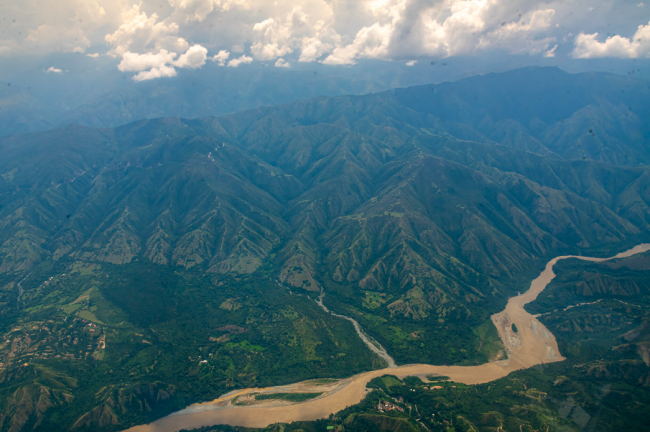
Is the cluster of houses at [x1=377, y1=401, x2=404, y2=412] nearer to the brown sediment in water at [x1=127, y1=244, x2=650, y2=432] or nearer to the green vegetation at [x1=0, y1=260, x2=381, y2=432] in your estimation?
the brown sediment in water at [x1=127, y1=244, x2=650, y2=432]

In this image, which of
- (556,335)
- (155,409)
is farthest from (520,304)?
(155,409)

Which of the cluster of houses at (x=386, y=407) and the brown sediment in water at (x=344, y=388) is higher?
the cluster of houses at (x=386, y=407)

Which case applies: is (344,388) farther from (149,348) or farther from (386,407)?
(149,348)

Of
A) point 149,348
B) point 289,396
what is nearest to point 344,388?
point 289,396

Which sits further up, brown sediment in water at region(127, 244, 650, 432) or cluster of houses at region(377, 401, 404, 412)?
cluster of houses at region(377, 401, 404, 412)

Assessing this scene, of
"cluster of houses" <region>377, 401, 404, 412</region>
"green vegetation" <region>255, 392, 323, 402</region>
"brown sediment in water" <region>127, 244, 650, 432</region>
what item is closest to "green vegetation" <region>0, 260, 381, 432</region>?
"brown sediment in water" <region>127, 244, 650, 432</region>

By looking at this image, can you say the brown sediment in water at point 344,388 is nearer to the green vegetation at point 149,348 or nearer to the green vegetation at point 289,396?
the green vegetation at point 289,396

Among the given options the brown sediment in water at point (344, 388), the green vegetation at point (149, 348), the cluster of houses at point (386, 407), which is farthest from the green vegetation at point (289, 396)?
the cluster of houses at point (386, 407)

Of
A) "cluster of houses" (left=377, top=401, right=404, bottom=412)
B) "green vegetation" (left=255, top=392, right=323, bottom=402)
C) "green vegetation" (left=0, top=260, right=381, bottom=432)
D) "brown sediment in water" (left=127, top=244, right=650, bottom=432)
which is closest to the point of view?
"cluster of houses" (left=377, top=401, right=404, bottom=412)
